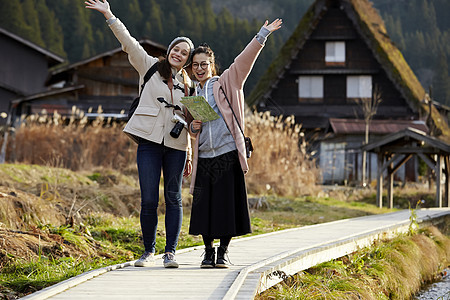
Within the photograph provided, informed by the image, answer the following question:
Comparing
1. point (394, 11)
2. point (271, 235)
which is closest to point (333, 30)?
point (271, 235)

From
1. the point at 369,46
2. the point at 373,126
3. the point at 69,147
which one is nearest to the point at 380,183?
the point at 69,147

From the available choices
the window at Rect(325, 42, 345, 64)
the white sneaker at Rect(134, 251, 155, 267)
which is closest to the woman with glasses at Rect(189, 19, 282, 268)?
the white sneaker at Rect(134, 251, 155, 267)

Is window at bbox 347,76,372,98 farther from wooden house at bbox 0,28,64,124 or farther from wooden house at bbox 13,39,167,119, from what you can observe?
wooden house at bbox 0,28,64,124

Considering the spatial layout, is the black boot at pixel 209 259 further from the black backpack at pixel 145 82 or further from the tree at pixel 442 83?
the tree at pixel 442 83

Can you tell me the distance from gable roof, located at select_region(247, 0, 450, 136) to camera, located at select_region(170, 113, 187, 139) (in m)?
23.2

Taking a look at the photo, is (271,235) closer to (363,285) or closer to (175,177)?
(363,285)

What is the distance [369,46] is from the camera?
2916 cm

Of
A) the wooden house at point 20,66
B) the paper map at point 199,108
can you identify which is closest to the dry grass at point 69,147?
the paper map at point 199,108

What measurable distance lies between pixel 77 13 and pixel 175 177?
2680 inches

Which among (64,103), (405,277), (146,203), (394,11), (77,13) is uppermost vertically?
(394,11)

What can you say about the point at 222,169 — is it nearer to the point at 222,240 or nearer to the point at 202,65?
the point at 222,240

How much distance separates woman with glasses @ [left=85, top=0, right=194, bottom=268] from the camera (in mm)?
5637

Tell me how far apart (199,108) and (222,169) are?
542mm

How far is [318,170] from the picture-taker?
57.4 ft
